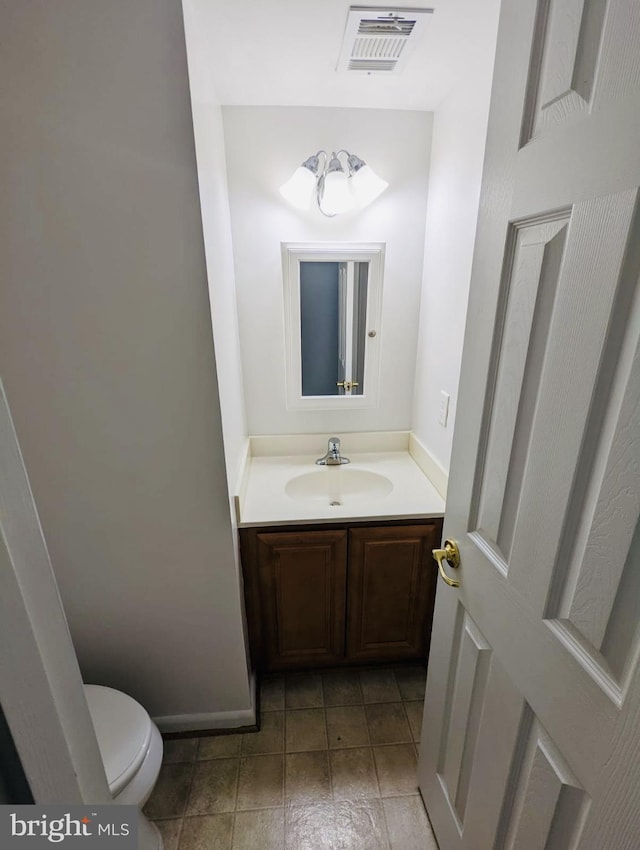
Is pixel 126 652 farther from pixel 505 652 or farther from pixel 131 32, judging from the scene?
pixel 131 32

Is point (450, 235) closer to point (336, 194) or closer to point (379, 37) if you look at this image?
point (336, 194)

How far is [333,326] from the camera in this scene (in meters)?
1.75

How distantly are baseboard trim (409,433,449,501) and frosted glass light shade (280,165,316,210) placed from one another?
110 centimetres

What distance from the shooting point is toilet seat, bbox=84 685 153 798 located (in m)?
1.04

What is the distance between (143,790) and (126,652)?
1.37ft

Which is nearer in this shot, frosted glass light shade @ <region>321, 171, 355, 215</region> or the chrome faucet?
frosted glass light shade @ <region>321, 171, 355, 215</region>

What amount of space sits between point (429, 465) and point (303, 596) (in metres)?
0.73

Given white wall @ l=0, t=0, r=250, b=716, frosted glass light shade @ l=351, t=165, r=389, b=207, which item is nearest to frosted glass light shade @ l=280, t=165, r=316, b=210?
frosted glass light shade @ l=351, t=165, r=389, b=207

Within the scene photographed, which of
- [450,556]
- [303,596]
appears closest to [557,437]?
[450,556]

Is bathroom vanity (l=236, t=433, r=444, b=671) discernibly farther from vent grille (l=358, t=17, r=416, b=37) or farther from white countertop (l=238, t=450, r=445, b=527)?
vent grille (l=358, t=17, r=416, b=37)

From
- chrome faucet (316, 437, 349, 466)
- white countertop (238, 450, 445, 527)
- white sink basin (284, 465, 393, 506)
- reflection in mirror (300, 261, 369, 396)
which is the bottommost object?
white sink basin (284, 465, 393, 506)

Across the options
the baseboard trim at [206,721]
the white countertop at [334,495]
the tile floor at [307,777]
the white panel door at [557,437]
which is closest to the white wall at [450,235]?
the white countertop at [334,495]

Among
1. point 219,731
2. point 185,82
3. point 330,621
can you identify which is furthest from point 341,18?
point 219,731

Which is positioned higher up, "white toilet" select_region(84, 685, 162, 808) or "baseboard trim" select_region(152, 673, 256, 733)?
"white toilet" select_region(84, 685, 162, 808)
